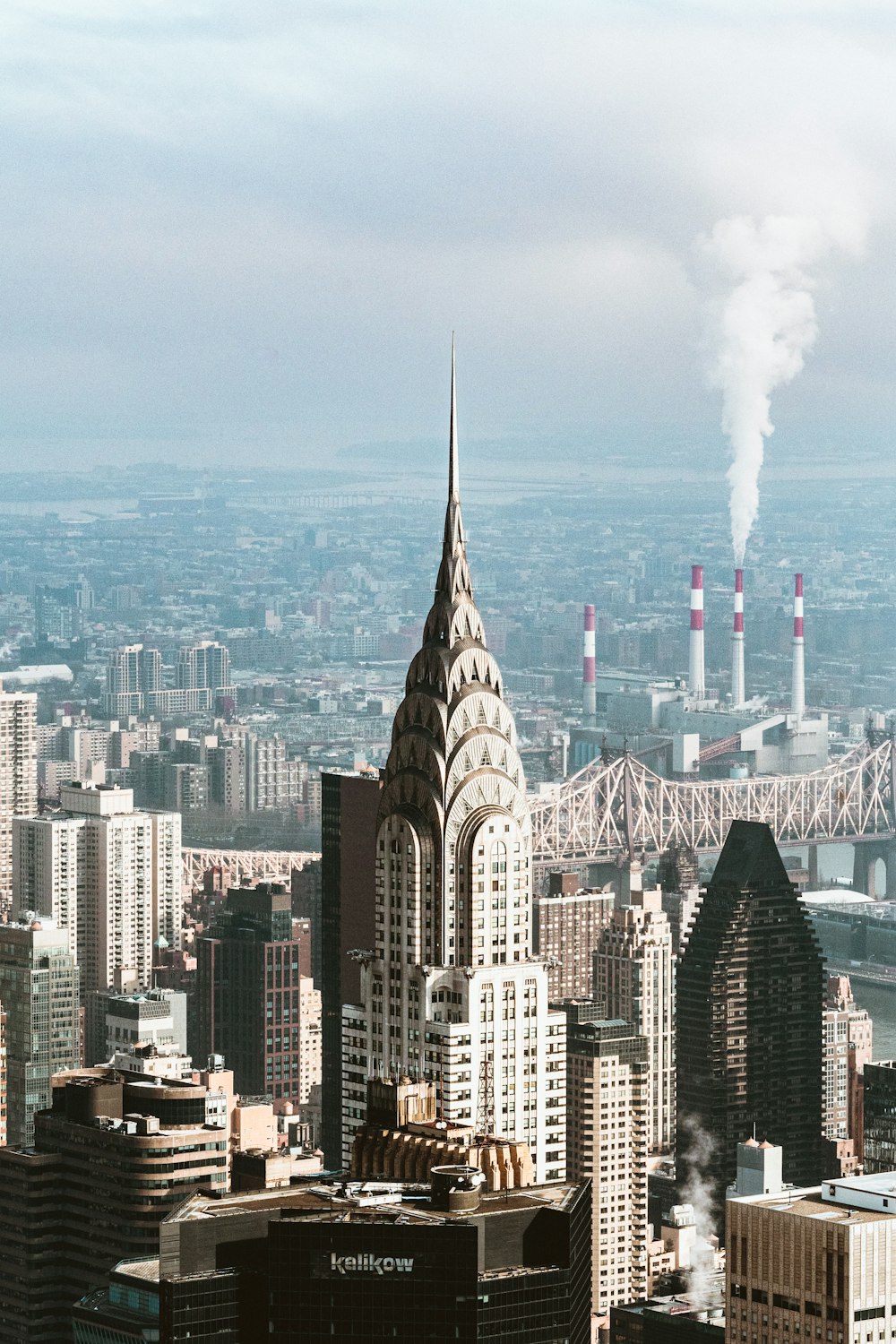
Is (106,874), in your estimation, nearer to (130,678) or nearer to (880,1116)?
(130,678)

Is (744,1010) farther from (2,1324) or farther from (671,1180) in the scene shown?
(2,1324)

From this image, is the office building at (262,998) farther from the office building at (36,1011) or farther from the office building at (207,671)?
the office building at (207,671)

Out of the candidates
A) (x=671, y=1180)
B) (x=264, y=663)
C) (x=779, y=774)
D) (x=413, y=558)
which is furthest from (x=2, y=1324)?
(x=264, y=663)

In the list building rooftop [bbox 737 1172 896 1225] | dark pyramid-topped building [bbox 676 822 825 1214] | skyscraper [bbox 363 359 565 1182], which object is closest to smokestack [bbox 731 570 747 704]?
dark pyramid-topped building [bbox 676 822 825 1214]

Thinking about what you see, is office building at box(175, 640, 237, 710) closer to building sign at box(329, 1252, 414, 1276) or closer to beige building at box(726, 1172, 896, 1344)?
beige building at box(726, 1172, 896, 1344)

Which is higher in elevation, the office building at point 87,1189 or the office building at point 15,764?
the office building at point 15,764

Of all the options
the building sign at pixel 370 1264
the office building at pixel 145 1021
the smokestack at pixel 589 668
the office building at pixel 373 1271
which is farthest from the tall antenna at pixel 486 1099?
the smokestack at pixel 589 668

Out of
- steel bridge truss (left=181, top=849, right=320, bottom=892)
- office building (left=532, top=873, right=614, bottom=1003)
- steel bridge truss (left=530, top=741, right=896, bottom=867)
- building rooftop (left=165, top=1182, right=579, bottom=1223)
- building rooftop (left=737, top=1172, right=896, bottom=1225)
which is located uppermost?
steel bridge truss (left=530, top=741, right=896, bottom=867)
